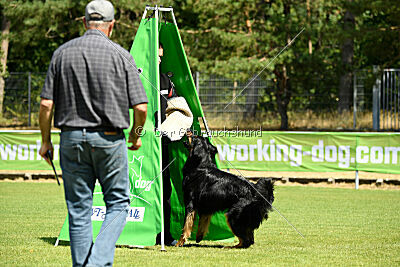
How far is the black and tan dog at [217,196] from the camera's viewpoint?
6.34 m

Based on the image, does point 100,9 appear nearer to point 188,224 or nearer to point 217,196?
point 217,196

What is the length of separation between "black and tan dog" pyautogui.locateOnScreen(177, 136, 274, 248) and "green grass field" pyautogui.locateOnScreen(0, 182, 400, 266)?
24 cm

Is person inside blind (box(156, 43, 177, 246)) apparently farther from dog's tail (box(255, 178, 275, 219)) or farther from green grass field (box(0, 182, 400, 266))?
dog's tail (box(255, 178, 275, 219))

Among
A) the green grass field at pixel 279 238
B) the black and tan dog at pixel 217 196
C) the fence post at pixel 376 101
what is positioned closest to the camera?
the green grass field at pixel 279 238

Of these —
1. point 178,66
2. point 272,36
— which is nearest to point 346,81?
point 272,36

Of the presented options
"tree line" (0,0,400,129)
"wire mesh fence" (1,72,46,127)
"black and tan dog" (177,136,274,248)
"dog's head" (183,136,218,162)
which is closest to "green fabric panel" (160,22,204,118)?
"dog's head" (183,136,218,162)

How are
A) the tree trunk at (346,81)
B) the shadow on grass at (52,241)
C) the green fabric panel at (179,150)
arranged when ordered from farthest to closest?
the tree trunk at (346,81), the green fabric panel at (179,150), the shadow on grass at (52,241)

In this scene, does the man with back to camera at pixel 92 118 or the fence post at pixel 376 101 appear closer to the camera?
the man with back to camera at pixel 92 118

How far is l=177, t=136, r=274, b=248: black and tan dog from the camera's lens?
6.34 meters

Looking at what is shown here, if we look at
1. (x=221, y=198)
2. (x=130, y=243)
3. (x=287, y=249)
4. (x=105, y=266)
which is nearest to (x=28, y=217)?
(x=130, y=243)

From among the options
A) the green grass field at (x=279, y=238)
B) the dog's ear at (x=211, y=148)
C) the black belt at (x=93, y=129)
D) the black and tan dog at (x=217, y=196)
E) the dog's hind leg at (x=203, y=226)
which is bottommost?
the green grass field at (x=279, y=238)

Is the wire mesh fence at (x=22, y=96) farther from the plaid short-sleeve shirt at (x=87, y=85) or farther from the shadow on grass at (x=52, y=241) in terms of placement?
the plaid short-sleeve shirt at (x=87, y=85)

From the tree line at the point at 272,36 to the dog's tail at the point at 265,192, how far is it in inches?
567

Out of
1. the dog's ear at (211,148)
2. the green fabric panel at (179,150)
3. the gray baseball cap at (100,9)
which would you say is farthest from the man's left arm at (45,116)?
the green fabric panel at (179,150)
